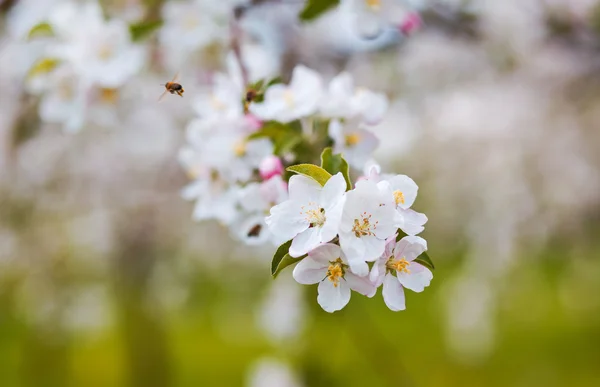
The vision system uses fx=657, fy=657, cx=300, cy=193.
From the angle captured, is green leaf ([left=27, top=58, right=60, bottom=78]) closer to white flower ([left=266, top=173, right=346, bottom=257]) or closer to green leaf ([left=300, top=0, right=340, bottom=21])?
green leaf ([left=300, top=0, right=340, bottom=21])

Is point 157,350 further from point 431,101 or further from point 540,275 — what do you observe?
point 540,275

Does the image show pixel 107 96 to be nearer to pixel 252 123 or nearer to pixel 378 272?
pixel 252 123

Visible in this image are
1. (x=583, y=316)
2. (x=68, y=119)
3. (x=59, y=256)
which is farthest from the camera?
(x=583, y=316)

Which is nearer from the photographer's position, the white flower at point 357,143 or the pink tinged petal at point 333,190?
the pink tinged petal at point 333,190

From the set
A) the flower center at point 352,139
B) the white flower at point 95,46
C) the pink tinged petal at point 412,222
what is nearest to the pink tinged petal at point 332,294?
the pink tinged petal at point 412,222

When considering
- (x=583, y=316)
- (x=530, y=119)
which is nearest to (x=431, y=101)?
(x=530, y=119)

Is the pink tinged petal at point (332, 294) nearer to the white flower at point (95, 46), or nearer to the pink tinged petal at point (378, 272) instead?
the pink tinged petal at point (378, 272)

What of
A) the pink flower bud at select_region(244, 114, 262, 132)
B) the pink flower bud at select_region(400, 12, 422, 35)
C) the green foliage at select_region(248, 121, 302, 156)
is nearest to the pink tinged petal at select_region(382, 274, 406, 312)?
the green foliage at select_region(248, 121, 302, 156)
